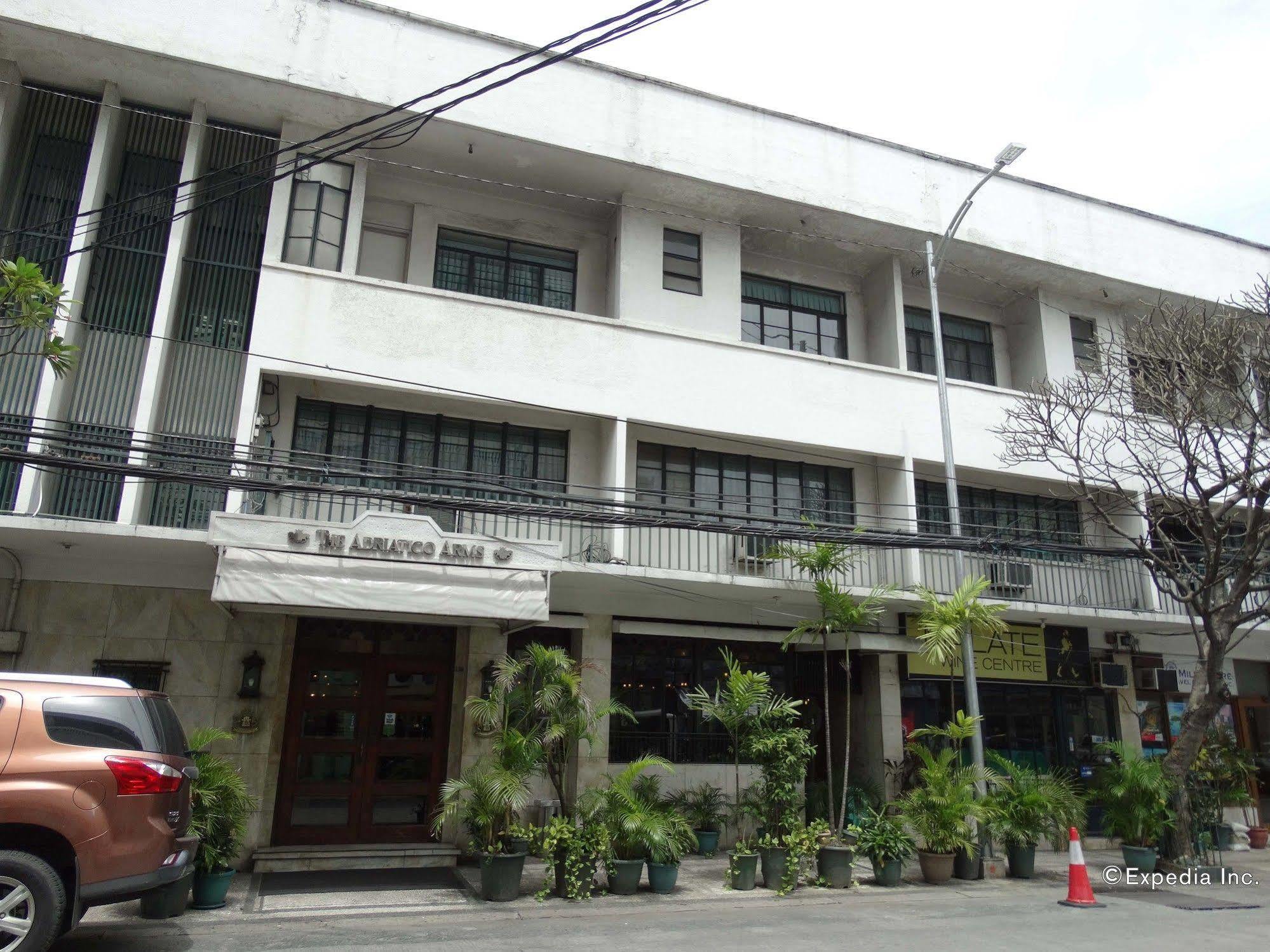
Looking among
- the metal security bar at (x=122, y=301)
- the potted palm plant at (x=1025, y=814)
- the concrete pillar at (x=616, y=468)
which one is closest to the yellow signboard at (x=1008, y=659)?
the potted palm plant at (x=1025, y=814)

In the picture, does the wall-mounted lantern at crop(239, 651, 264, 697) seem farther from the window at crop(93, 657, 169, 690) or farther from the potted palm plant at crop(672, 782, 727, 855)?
the potted palm plant at crop(672, 782, 727, 855)

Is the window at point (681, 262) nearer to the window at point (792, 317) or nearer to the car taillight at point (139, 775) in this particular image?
the window at point (792, 317)

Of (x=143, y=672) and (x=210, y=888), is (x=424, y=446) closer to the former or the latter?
(x=143, y=672)

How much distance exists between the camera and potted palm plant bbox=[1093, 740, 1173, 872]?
12.4 m

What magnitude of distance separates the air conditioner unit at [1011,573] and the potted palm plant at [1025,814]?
4121 mm

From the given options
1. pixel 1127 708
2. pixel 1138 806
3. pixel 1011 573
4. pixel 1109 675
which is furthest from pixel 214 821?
pixel 1127 708

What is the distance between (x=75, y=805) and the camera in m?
6.33

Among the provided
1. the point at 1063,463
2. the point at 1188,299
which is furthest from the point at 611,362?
the point at 1188,299

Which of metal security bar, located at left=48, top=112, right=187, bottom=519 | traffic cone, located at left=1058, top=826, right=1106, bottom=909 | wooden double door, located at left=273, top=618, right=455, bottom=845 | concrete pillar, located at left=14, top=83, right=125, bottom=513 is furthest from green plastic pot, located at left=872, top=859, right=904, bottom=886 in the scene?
concrete pillar, located at left=14, top=83, right=125, bottom=513

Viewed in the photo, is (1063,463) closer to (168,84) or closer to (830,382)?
(830,382)

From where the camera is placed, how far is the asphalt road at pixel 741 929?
8273 mm

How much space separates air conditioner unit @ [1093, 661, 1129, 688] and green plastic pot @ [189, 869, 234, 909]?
598 inches

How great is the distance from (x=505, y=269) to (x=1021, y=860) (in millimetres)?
12302

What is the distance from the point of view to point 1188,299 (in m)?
18.7
